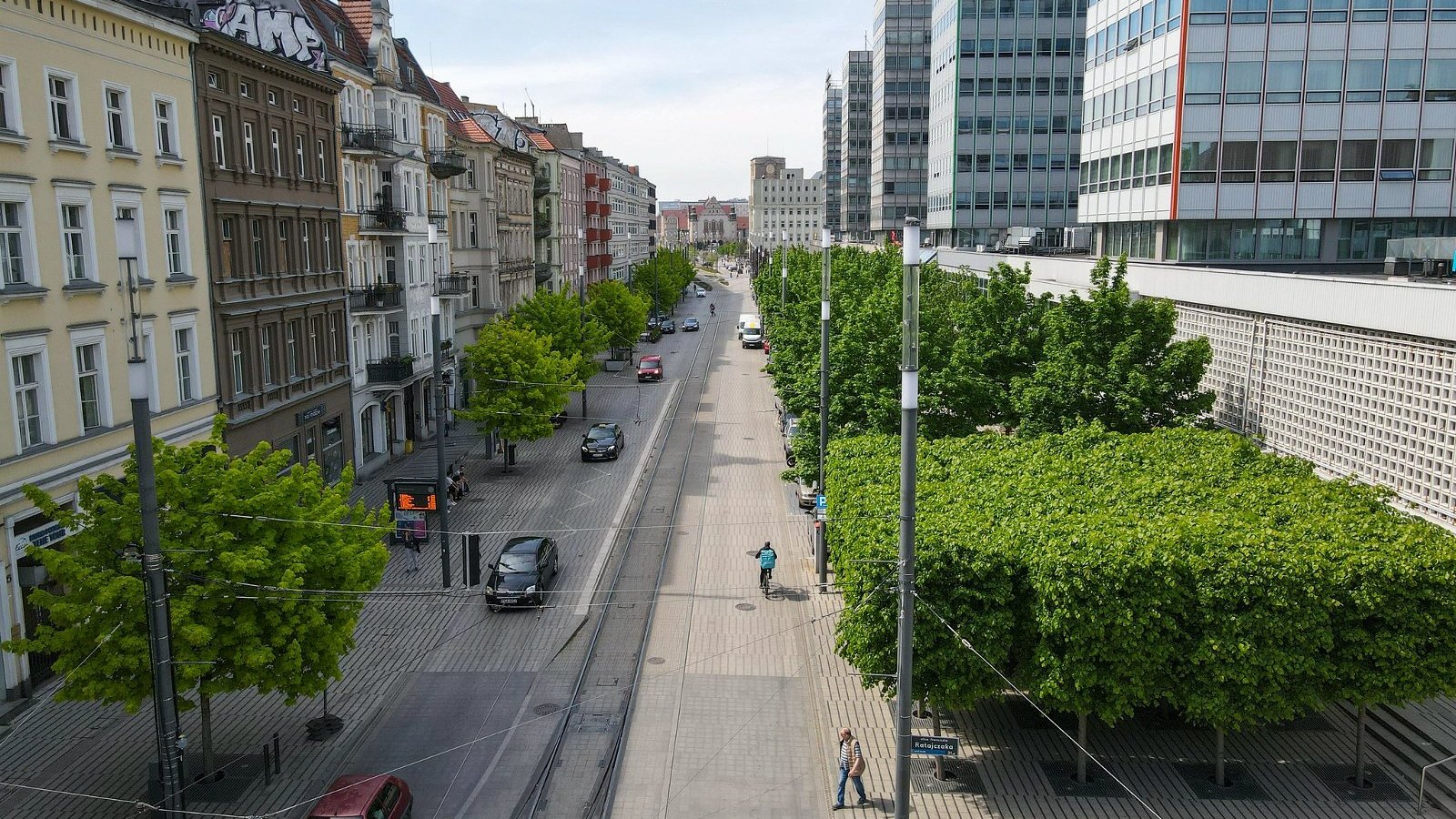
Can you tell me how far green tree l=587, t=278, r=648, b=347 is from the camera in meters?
77.0

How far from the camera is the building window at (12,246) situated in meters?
21.7

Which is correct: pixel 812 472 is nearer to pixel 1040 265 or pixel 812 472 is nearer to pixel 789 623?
pixel 789 623

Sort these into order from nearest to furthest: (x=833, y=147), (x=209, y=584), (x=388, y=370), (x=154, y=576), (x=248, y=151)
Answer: (x=154, y=576) < (x=209, y=584) < (x=248, y=151) < (x=388, y=370) < (x=833, y=147)

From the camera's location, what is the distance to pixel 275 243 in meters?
34.3

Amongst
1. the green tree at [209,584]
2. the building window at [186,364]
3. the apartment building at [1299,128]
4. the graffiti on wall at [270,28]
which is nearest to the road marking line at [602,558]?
the green tree at [209,584]

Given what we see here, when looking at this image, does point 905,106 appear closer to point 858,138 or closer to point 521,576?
point 858,138

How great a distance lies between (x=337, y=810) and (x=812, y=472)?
19268mm

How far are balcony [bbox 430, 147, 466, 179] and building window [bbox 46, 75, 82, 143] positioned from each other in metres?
25.4

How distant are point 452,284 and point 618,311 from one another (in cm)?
2707

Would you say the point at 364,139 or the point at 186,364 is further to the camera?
the point at 364,139

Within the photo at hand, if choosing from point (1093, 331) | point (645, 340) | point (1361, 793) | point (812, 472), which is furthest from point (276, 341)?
point (645, 340)

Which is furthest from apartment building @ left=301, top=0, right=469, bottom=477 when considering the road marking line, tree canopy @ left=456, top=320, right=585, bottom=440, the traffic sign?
the traffic sign

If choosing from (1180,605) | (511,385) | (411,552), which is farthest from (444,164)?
(1180,605)

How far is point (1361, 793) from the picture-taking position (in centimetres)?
1761
